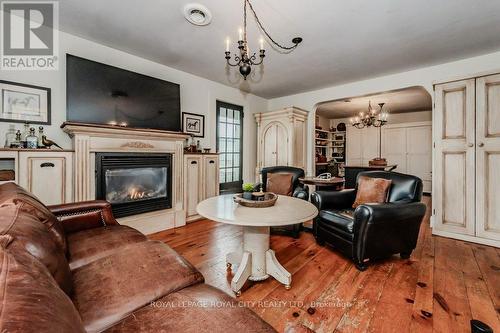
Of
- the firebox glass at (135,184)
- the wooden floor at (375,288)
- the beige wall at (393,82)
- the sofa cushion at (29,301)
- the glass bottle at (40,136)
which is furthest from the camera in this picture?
the beige wall at (393,82)

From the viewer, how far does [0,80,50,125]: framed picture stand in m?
2.24

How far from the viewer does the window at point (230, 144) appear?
14.3 feet

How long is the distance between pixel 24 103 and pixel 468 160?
5051mm

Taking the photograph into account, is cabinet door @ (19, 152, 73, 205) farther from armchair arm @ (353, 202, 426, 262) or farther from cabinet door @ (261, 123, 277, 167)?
cabinet door @ (261, 123, 277, 167)

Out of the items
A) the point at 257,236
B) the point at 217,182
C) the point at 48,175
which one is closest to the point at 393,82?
the point at 217,182

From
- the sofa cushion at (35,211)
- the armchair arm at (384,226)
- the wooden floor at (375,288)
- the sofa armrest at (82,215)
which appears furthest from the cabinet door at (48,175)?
the armchair arm at (384,226)

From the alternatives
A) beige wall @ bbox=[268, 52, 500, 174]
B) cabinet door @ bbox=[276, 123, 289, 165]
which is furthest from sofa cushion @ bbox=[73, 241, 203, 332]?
beige wall @ bbox=[268, 52, 500, 174]

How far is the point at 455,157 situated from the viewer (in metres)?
2.87

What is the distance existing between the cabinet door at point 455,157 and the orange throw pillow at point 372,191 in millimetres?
1127

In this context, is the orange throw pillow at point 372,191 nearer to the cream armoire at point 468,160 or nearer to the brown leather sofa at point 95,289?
the cream armoire at point 468,160

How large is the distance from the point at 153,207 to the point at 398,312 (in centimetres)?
279

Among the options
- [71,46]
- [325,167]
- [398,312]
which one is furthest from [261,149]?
[398,312]

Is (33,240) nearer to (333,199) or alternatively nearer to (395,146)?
(333,199)

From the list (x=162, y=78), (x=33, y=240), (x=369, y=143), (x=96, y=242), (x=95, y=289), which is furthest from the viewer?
(x=369, y=143)
